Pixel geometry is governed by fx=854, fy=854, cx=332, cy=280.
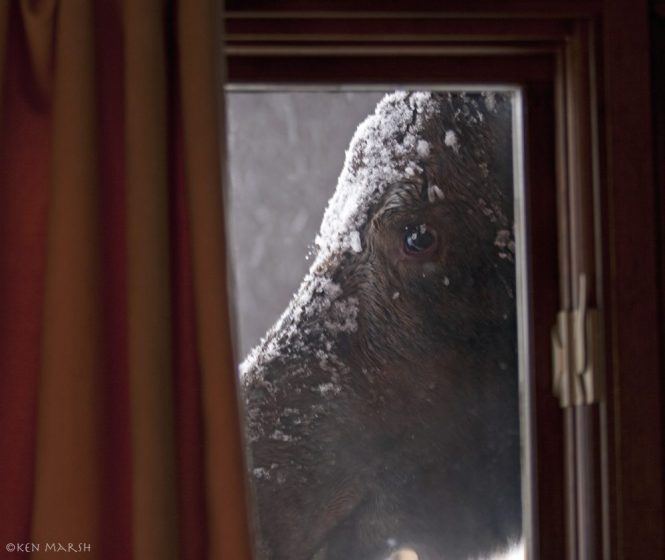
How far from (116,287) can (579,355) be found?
70 centimetres

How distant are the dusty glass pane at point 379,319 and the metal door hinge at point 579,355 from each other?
0.09 metres

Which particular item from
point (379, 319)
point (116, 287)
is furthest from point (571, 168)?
point (116, 287)

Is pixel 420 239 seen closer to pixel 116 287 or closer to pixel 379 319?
pixel 379 319

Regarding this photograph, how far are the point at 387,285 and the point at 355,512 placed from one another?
37 cm

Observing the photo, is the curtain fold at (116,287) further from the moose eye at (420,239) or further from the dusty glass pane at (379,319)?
the moose eye at (420,239)

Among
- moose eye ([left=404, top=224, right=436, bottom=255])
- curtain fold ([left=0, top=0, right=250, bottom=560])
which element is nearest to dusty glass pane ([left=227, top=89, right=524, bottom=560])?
moose eye ([left=404, top=224, right=436, bottom=255])

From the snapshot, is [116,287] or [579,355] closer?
[116,287]

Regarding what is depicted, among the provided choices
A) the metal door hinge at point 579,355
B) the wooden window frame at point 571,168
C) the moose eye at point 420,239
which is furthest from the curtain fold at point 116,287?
the metal door hinge at point 579,355

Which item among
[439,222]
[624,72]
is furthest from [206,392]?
[624,72]

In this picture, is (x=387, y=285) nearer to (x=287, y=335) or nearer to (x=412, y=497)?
(x=287, y=335)

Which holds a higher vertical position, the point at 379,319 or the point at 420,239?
the point at 420,239

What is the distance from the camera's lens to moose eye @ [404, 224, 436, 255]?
4.60ft

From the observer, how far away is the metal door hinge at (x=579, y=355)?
130 cm

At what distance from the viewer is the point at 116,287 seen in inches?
45.4
